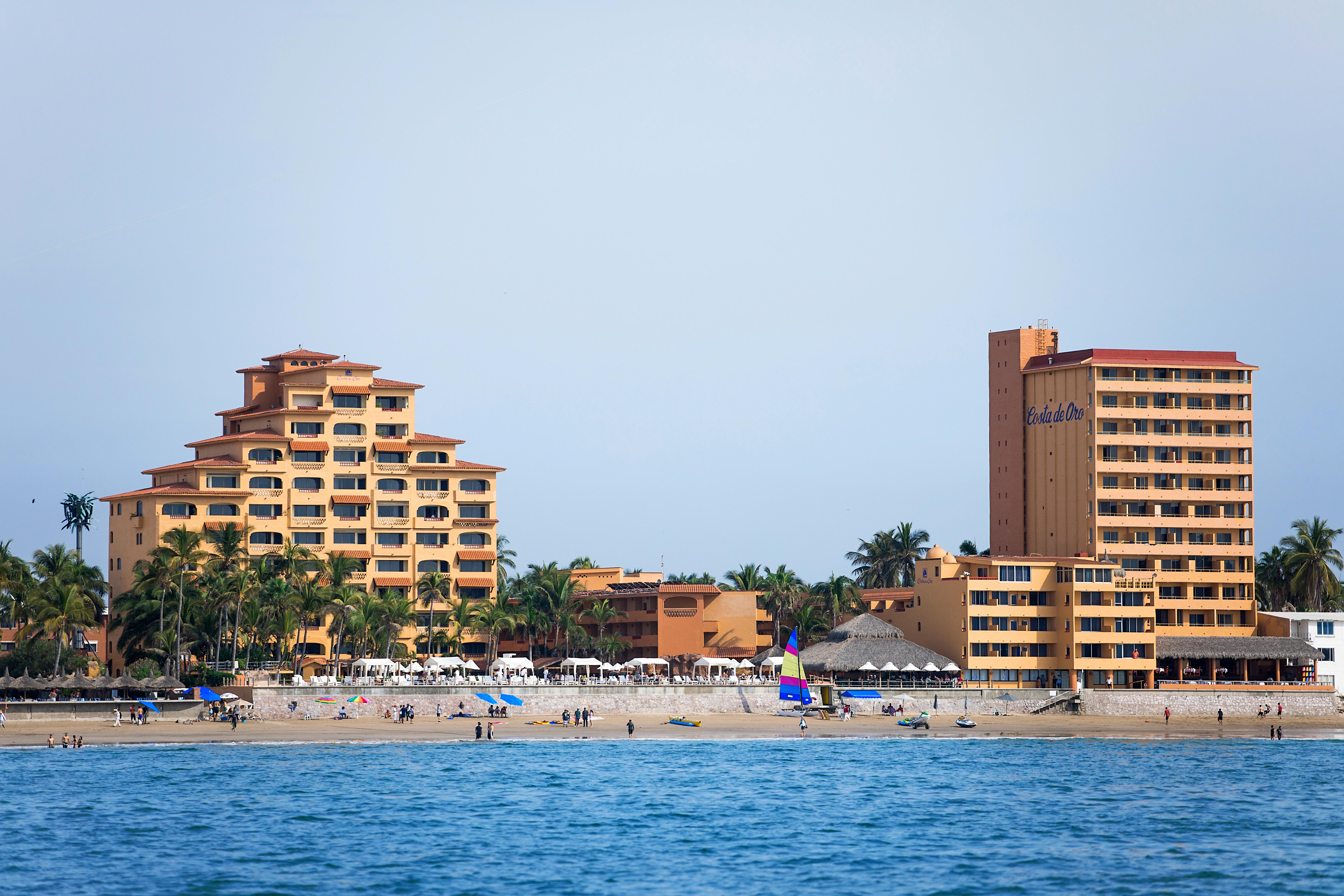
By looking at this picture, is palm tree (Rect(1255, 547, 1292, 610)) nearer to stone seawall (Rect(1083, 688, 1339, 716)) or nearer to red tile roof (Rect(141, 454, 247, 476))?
stone seawall (Rect(1083, 688, 1339, 716))

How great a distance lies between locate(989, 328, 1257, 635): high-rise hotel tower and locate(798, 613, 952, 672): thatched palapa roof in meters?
18.5

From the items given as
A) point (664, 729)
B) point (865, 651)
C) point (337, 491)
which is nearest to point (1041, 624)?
point (865, 651)

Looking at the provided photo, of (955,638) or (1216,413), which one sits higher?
(1216,413)

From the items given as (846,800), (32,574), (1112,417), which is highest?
(1112,417)

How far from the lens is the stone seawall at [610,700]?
101562 mm

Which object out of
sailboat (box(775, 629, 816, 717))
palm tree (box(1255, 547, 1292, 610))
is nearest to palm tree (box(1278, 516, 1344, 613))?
palm tree (box(1255, 547, 1292, 610))

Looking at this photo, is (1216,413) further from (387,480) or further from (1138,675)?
(387,480)

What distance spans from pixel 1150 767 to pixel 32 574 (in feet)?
250

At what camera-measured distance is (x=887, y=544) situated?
167 m


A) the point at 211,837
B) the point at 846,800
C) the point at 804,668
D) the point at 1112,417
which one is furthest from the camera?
the point at 1112,417

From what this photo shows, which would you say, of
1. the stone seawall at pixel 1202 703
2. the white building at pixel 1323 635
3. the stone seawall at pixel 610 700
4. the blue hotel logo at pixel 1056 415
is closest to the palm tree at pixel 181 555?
the stone seawall at pixel 610 700

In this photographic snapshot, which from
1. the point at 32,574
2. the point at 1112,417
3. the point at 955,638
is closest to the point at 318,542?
the point at 32,574

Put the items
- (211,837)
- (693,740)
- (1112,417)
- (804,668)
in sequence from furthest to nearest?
1. (1112,417)
2. (804,668)
3. (693,740)
4. (211,837)

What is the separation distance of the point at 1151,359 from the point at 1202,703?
1048 inches
